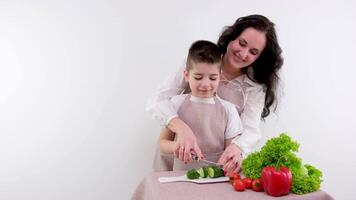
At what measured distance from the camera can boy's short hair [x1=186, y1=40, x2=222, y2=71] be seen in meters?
1.81

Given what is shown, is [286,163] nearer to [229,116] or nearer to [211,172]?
[211,172]

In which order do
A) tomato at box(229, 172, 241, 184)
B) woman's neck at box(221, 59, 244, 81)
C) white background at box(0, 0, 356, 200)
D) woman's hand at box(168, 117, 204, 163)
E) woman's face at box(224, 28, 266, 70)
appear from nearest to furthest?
tomato at box(229, 172, 241, 184) → woman's hand at box(168, 117, 204, 163) → woman's face at box(224, 28, 266, 70) → woman's neck at box(221, 59, 244, 81) → white background at box(0, 0, 356, 200)

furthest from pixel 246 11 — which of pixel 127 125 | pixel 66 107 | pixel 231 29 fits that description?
pixel 66 107

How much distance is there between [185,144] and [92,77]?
3.14ft

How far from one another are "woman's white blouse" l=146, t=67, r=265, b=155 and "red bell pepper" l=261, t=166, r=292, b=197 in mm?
395

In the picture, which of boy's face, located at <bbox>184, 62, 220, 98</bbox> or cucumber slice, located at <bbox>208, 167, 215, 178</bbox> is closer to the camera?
cucumber slice, located at <bbox>208, 167, 215, 178</bbox>

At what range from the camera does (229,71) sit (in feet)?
7.25

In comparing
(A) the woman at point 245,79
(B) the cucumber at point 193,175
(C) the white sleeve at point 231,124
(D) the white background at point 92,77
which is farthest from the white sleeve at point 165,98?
(D) the white background at point 92,77

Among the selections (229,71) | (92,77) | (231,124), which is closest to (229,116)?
(231,124)

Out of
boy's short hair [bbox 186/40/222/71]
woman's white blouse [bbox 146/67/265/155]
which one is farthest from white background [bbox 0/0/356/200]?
boy's short hair [bbox 186/40/222/71]

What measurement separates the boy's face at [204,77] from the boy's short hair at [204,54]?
2 centimetres

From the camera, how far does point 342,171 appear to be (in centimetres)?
296

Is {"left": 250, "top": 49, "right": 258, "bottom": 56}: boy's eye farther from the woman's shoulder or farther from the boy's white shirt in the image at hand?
the boy's white shirt

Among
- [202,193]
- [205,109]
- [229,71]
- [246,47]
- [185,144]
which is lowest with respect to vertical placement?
[202,193]
